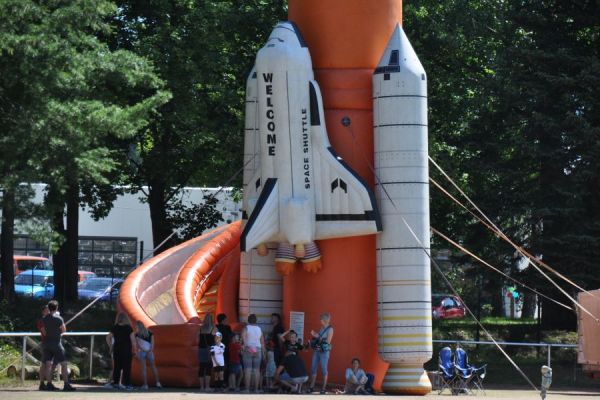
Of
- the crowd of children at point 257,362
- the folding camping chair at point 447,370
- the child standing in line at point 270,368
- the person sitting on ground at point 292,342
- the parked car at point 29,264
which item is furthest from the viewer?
the parked car at point 29,264

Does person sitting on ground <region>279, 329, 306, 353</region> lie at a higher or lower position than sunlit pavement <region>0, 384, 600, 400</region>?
higher

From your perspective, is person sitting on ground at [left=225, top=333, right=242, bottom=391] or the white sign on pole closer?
person sitting on ground at [left=225, top=333, right=242, bottom=391]

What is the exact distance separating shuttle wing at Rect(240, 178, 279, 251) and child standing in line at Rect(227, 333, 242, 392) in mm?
2269

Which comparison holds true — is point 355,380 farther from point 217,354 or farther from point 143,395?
point 143,395

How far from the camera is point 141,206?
62.3 metres

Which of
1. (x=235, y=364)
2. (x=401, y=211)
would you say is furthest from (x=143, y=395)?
(x=401, y=211)

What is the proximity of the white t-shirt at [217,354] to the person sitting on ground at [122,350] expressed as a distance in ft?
5.47

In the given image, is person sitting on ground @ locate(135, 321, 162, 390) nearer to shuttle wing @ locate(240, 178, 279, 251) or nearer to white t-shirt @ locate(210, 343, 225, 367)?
white t-shirt @ locate(210, 343, 225, 367)

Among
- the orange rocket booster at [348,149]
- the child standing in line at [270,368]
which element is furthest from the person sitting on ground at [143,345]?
the orange rocket booster at [348,149]

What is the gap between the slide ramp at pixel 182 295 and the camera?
26547mm

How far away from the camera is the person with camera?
2552cm

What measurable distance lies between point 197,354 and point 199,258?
15.9 feet

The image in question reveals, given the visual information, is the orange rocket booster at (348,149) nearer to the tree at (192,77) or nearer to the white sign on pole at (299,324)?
the white sign on pole at (299,324)

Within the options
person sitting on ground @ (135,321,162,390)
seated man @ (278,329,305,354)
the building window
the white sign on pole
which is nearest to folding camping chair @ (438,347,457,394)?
the white sign on pole
